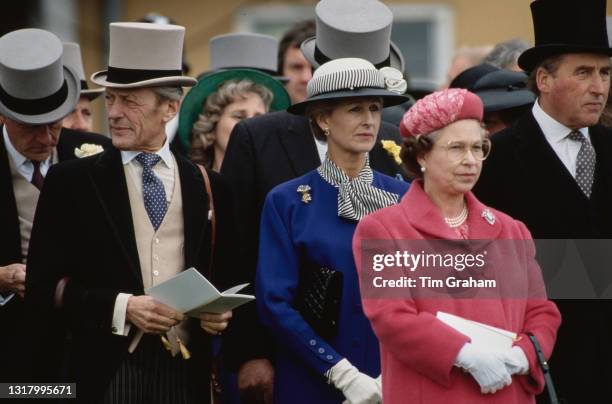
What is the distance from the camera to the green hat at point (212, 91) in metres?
7.68

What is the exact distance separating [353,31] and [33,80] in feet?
5.06

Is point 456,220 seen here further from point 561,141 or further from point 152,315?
point 152,315

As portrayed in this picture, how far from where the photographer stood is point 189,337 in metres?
5.80

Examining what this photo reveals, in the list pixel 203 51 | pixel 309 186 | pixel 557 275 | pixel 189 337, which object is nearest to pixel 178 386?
pixel 189 337

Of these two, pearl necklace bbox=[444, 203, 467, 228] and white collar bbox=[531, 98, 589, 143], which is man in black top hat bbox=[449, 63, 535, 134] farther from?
pearl necklace bbox=[444, 203, 467, 228]

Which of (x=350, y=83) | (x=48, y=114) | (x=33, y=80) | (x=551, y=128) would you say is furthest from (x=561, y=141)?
(x=33, y=80)

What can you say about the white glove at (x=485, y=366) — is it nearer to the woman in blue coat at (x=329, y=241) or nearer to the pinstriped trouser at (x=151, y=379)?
the woman in blue coat at (x=329, y=241)

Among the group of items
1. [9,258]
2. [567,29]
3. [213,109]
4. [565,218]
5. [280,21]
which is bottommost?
[280,21]

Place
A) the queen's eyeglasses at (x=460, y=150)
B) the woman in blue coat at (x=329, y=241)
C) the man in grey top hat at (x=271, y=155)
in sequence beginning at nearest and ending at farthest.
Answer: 1. the queen's eyeglasses at (x=460, y=150)
2. the woman in blue coat at (x=329, y=241)
3. the man in grey top hat at (x=271, y=155)

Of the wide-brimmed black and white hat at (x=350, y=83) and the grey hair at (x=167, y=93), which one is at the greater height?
the wide-brimmed black and white hat at (x=350, y=83)

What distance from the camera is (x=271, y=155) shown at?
6422 mm

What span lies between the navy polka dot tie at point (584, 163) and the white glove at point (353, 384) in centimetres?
135

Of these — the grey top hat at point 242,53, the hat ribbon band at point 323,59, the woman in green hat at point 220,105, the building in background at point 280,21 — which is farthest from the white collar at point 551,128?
the building in background at point 280,21

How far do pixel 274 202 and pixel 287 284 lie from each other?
359mm
